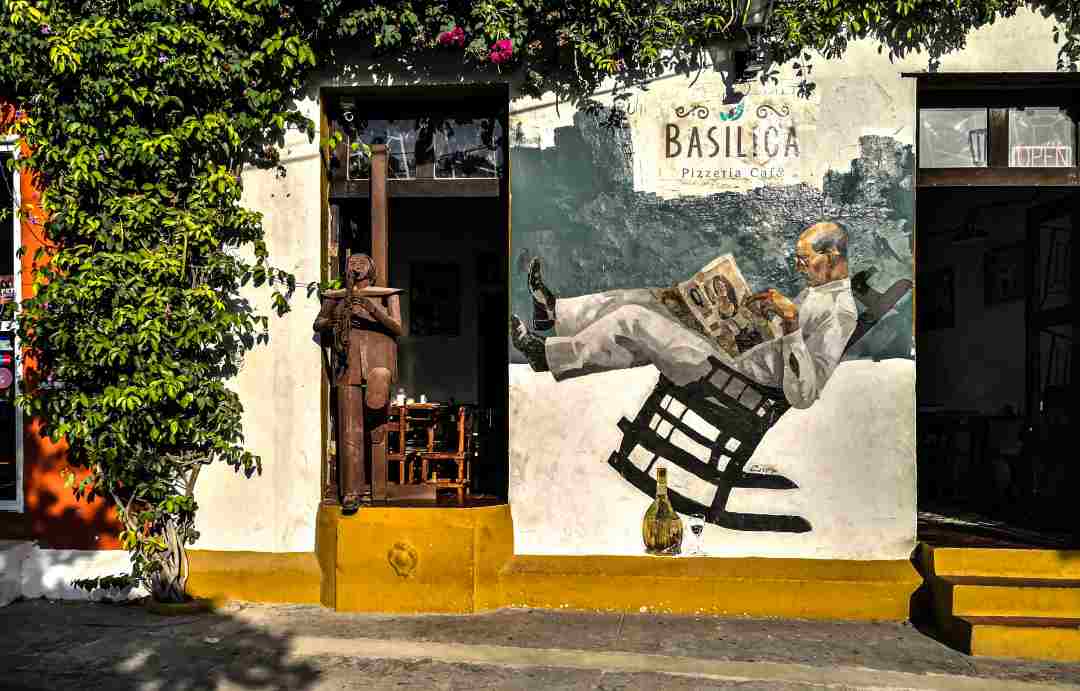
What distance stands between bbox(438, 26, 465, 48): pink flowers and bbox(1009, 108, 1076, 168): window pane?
4.29m

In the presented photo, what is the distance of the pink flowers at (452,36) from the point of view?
23.4ft

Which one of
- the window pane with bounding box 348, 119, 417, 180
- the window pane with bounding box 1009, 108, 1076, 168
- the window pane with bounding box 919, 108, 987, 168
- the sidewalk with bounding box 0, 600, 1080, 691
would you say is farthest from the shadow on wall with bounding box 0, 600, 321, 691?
the window pane with bounding box 1009, 108, 1076, 168

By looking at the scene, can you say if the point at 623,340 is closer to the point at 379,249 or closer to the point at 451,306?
the point at 379,249

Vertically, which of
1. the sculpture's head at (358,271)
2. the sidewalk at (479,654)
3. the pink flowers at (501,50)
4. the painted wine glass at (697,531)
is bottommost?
the sidewalk at (479,654)

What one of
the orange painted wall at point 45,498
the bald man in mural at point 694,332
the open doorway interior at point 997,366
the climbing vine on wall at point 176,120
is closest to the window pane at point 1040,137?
the climbing vine on wall at point 176,120

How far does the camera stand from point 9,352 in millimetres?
8094

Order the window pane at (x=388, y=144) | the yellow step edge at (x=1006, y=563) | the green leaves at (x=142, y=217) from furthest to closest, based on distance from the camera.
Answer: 1. the window pane at (x=388, y=144)
2. the green leaves at (x=142, y=217)
3. the yellow step edge at (x=1006, y=563)

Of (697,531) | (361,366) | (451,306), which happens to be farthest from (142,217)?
(451,306)

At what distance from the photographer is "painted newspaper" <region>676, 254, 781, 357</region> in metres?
7.23

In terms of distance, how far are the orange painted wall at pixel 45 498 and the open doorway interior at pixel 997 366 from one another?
6.65 meters

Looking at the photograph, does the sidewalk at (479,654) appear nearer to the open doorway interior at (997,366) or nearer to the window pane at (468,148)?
the open doorway interior at (997,366)

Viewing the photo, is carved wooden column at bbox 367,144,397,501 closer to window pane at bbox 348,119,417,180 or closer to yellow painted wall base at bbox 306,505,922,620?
yellow painted wall base at bbox 306,505,922,620

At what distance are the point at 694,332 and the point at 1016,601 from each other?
2.90 metres

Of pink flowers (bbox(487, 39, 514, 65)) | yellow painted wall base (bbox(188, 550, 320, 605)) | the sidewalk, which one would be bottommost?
the sidewalk
